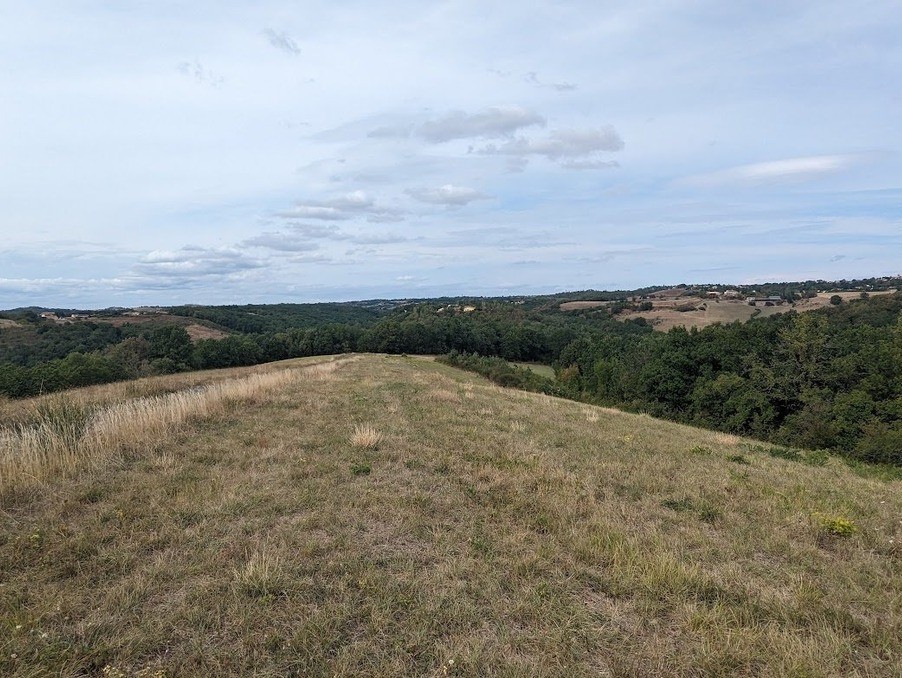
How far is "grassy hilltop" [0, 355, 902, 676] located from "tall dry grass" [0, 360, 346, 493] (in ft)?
0.20

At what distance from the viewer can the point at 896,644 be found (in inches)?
146

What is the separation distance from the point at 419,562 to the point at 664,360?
52.9 m

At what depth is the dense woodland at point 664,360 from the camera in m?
34.9

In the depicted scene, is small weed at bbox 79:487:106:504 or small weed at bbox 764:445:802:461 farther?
small weed at bbox 764:445:802:461

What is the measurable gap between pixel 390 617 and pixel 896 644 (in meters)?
4.21

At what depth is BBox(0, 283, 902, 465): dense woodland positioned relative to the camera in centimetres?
3494

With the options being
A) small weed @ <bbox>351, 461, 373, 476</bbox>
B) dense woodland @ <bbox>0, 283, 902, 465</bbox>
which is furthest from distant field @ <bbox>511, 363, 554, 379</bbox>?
small weed @ <bbox>351, 461, 373, 476</bbox>

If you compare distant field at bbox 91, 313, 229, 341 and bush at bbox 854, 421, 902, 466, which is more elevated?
distant field at bbox 91, 313, 229, 341

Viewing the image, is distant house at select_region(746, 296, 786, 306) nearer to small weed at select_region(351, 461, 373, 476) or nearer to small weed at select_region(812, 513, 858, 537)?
small weed at select_region(812, 513, 858, 537)

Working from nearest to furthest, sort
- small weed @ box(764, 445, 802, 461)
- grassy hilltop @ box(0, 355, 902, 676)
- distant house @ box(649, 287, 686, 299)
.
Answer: grassy hilltop @ box(0, 355, 902, 676) < small weed @ box(764, 445, 802, 461) < distant house @ box(649, 287, 686, 299)

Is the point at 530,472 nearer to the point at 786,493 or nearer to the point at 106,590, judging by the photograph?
the point at 786,493

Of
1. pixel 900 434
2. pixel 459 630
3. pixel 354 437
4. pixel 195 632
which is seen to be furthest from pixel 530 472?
pixel 900 434

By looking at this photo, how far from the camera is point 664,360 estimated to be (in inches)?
2028

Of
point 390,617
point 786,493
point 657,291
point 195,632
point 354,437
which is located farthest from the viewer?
point 657,291
